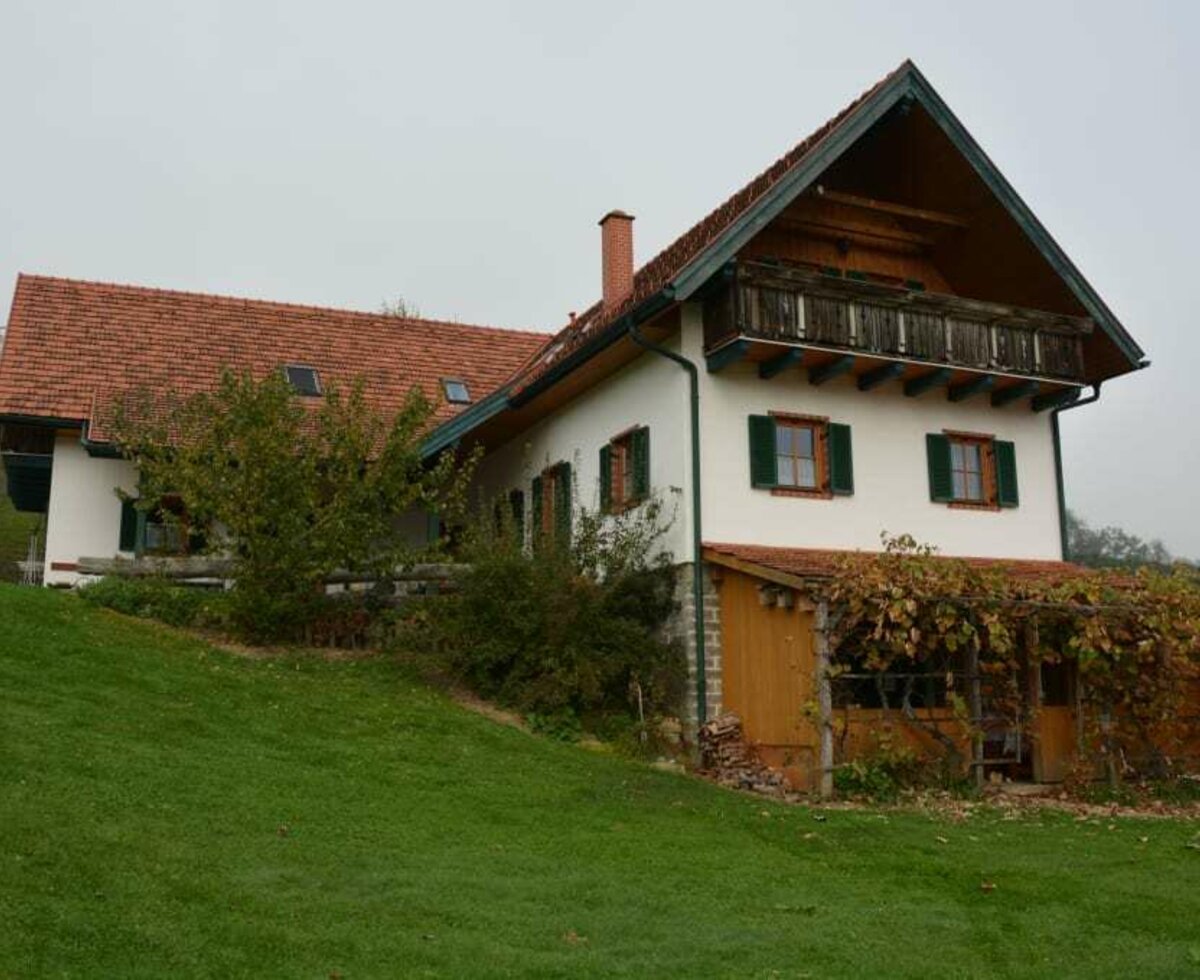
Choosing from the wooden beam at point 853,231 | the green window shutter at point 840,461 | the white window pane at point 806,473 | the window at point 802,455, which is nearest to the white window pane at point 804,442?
the window at point 802,455

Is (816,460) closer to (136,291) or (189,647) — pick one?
(189,647)

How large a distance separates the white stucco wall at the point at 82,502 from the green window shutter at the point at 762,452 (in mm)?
11734

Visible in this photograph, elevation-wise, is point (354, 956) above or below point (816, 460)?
below

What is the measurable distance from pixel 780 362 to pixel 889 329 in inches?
70.3

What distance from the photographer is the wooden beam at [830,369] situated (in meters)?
18.7

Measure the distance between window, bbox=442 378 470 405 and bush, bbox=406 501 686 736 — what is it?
901cm

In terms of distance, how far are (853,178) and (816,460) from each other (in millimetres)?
4801

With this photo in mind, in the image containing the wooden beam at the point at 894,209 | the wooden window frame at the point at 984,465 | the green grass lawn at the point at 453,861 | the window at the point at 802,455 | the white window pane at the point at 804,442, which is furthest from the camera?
the wooden window frame at the point at 984,465

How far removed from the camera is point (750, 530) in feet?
60.7

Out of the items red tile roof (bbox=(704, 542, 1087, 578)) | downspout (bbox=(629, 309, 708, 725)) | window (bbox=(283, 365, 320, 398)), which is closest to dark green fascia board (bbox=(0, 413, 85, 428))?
window (bbox=(283, 365, 320, 398))

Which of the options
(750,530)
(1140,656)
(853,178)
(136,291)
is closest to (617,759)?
(750,530)

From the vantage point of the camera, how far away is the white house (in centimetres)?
1825

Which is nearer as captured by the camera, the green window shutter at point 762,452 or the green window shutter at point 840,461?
the green window shutter at point 762,452

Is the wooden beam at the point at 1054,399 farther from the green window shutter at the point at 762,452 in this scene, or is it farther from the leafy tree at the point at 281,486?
the leafy tree at the point at 281,486
